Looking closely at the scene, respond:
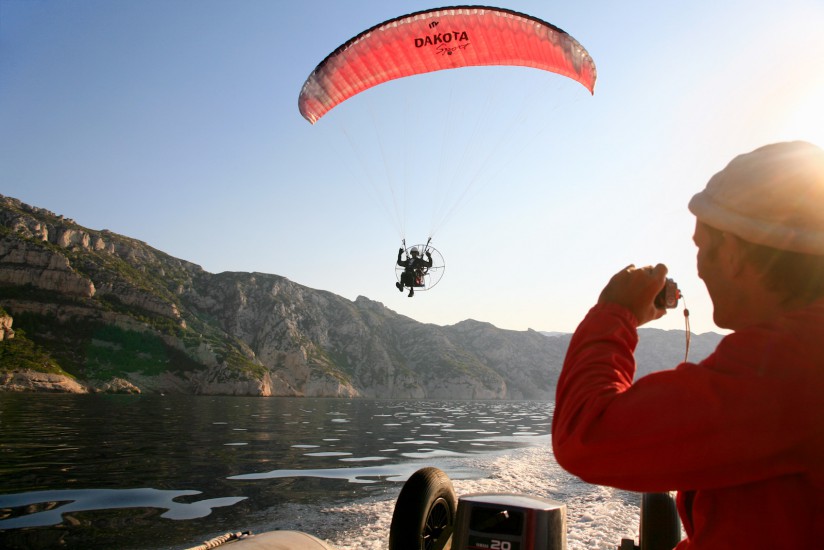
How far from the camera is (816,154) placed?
Result: 56.7 inches

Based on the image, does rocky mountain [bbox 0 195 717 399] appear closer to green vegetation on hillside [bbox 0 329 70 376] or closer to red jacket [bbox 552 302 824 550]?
green vegetation on hillside [bbox 0 329 70 376]

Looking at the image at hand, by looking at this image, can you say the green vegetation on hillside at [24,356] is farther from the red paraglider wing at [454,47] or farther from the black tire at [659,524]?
the black tire at [659,524]

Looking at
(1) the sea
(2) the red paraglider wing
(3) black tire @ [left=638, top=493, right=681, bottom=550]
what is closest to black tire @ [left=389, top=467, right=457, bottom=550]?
(3) black tire @ [left=638, top=493, right=681, bottom=550]

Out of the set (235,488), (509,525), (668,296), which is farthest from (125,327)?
(668,296)

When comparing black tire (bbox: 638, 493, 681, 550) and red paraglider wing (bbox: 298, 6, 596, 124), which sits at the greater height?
red paraglider wing (bbox: 298, 6, 596, 124)

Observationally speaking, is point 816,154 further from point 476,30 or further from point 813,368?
point 476,30

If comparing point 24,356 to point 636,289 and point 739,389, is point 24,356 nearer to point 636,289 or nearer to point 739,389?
point 636,289

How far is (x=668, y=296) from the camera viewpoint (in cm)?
183

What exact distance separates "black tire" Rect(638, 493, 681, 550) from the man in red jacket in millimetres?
2775

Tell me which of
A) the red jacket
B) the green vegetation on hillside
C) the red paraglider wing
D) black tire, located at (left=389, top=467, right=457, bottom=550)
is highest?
the red paraglider wing

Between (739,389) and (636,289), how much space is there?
1.72 ft

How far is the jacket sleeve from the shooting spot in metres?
1.13

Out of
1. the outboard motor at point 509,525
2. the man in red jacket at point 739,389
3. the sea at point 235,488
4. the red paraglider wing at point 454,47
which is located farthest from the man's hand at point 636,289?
the red paraglider wing at point 454,47

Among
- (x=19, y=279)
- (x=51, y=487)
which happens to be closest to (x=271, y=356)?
(x=19, y=279)
